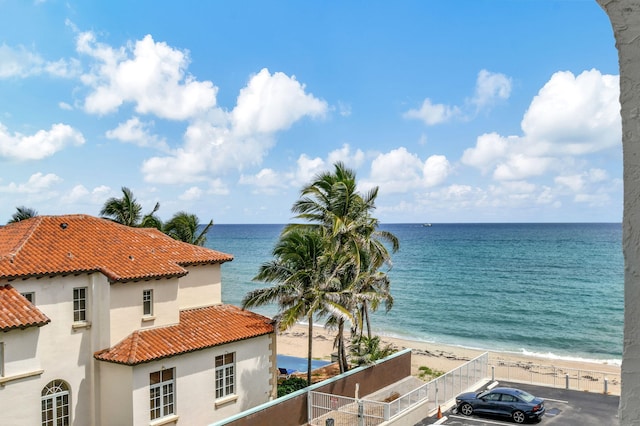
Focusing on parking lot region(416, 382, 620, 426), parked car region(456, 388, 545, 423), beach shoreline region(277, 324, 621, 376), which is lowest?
beach shoreline region(277, 324, 621, 376)

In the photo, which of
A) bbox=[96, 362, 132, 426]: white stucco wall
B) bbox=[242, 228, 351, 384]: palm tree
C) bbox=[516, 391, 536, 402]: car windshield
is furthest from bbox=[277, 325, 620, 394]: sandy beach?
bbox=[96, 362, 132, 426]: white stucco wall

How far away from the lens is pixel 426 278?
300 ft

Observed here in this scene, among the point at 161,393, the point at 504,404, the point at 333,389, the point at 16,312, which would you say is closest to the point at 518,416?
the point at 504,404

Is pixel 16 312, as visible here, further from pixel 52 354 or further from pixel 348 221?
pixel 348 221

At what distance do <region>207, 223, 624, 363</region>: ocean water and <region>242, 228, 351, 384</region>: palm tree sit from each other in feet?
105

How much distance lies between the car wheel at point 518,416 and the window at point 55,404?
1720 centimetres

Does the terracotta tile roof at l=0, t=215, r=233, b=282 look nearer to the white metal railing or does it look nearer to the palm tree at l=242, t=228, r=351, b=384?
the palm tree at l=242, t=228, r=351, b=384

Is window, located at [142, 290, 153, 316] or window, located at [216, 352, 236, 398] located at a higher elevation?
window, located at [142, 290, 153, 316]

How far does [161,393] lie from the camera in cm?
1830

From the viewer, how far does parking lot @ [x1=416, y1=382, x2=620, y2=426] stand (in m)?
21.6

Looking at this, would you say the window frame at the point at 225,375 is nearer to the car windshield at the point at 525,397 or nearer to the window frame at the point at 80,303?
the window frame at the point at 80,303

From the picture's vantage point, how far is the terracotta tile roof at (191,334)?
710 inches

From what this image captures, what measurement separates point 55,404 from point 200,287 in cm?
737

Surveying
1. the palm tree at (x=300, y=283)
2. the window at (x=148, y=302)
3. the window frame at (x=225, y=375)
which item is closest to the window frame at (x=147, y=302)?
the window at (x=148, y=302)
